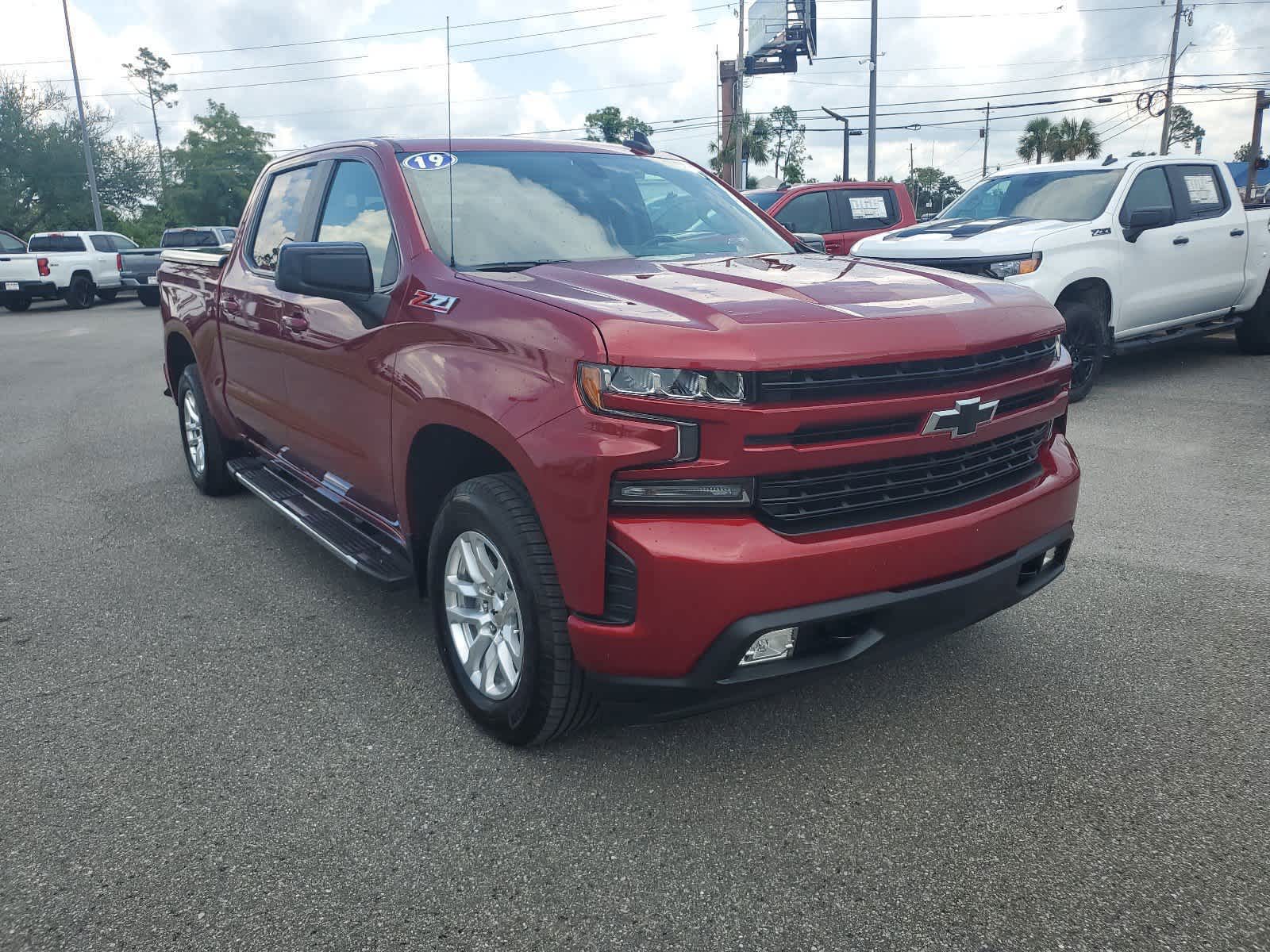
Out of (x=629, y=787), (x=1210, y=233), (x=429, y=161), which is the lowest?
(x=629, y=787)

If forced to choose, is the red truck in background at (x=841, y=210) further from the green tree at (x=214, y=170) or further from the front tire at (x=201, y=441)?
the green tree at (x=214, y=170)

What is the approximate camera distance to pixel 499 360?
273 centimetres

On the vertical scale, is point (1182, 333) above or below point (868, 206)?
below

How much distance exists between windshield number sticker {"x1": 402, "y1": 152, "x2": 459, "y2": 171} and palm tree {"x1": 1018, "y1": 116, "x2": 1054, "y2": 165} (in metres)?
68.0

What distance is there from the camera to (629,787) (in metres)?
2.83

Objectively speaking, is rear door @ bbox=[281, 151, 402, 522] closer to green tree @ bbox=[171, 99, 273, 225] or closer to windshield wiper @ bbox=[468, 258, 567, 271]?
windshield wiper @ bbox=[468, 258, 567, 271]

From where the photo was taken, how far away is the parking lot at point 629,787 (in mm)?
2285

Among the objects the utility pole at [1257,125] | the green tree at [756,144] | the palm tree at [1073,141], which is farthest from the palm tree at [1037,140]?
the utility pole at [1257,125]

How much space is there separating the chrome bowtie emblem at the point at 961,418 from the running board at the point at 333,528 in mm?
1834

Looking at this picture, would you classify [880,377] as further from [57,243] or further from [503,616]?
[57,243]

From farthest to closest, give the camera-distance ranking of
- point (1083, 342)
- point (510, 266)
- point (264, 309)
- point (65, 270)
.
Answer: point (65, 270), point (1083, 342), point (264, 309), point (510, 266)

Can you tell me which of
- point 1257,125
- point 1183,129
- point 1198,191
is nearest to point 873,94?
point 1257,125

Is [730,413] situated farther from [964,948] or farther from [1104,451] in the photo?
[1104,451]

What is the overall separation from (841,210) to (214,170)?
59511mm
